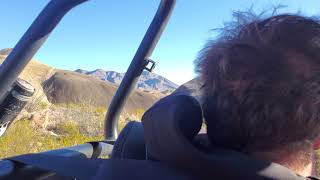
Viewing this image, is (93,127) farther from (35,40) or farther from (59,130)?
(35,40)

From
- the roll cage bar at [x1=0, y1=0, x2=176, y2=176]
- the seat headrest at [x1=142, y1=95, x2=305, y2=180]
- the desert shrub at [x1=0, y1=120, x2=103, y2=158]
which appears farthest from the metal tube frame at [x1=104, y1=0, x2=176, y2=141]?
the desert shrub at [x1=0, y1=120, x2=103, y2=158]

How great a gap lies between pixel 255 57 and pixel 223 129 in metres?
0.20

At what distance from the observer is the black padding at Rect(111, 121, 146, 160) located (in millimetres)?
1810

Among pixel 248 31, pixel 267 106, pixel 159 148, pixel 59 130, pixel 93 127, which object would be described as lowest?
pixel 59 130

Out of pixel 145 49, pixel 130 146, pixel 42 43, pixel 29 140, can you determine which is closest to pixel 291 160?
pixel 130 146

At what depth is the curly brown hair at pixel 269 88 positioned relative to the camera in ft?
4.20

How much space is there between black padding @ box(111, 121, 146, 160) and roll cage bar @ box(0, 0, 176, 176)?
1.03ft

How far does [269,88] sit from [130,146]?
2.24 ft

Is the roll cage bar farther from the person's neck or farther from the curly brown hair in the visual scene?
the person's neck

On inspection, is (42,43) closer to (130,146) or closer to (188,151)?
(130,146)

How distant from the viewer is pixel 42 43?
173cm

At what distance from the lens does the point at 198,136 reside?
4.67ft

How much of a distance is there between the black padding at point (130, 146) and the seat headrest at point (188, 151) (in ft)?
1.26

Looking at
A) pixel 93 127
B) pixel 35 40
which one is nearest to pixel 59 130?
pixel 93 127
